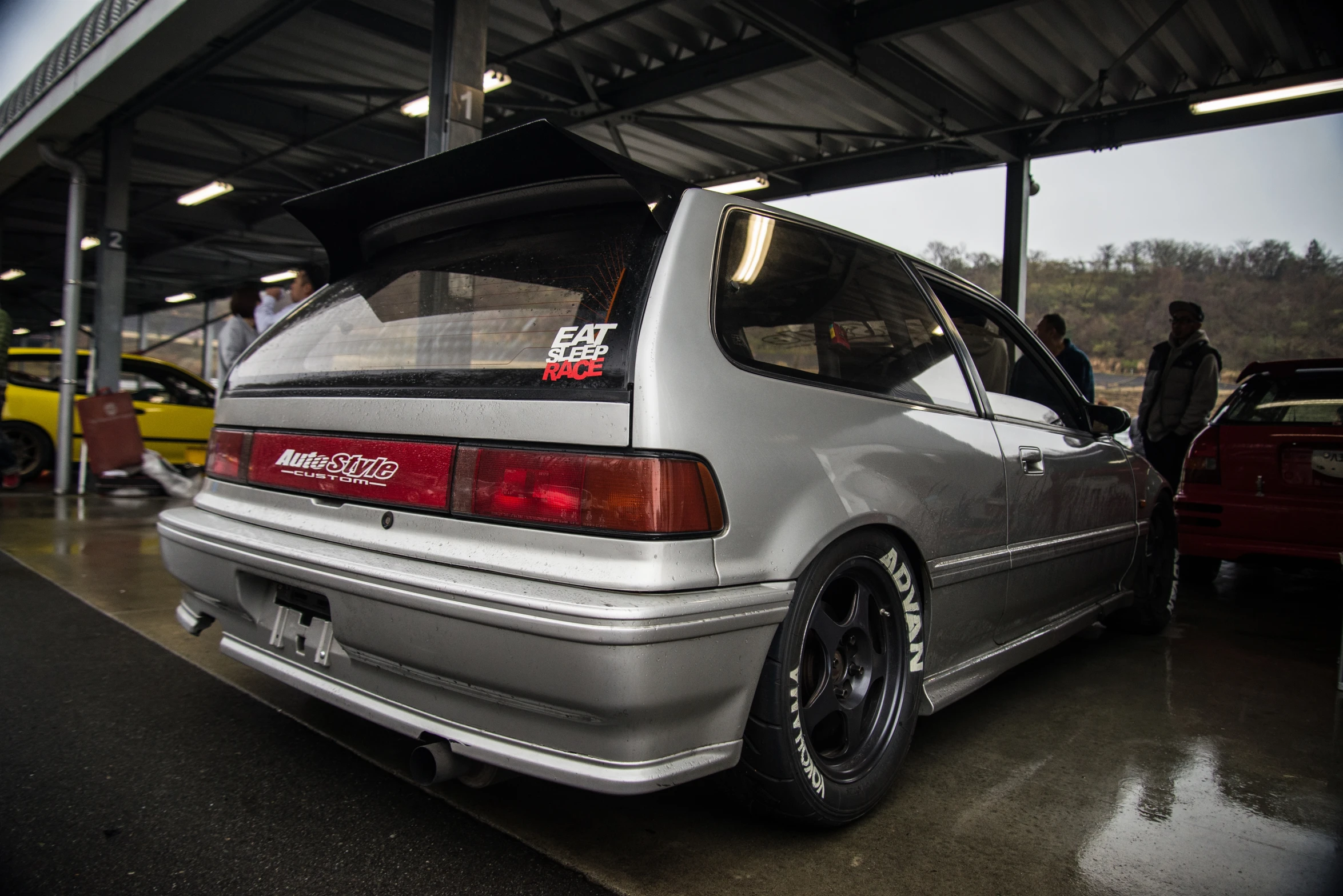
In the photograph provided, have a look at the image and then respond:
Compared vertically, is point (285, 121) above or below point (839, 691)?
above

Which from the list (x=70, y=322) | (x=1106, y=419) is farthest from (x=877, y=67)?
(x=70, y=322)

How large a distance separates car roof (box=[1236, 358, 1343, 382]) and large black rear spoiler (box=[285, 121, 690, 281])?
15.1ft

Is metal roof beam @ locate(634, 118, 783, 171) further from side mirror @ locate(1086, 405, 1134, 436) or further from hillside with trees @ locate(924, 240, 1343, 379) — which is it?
side mirror @ locate(1086, 405, 1134, 436)

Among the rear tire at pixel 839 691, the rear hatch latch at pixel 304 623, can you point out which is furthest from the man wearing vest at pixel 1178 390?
the rear hatch latch at pixel 304 623

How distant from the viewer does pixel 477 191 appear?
224 cm

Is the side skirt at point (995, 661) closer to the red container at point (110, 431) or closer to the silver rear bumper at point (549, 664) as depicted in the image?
the silver rear bumper at point (549, 664)

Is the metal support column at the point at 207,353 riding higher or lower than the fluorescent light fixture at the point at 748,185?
lower

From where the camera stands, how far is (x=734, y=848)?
1966 mm

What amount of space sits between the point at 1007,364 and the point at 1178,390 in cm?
399

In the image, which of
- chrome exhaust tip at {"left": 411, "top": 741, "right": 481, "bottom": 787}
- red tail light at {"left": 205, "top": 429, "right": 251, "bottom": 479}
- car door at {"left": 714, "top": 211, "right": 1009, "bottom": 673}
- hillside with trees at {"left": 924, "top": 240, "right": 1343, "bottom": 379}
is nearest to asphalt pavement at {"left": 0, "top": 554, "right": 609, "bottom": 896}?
chrome exhaust tip at {"left": 411, "top": 741, "right": 481, "bottom": 787}

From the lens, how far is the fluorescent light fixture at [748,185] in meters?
10.9

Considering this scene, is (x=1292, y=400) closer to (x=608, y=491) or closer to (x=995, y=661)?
(x=995, y=661)

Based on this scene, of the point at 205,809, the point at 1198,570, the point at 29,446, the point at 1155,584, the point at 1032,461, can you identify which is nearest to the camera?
the point at 205,809

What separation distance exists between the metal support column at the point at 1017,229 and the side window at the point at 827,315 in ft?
25.2
